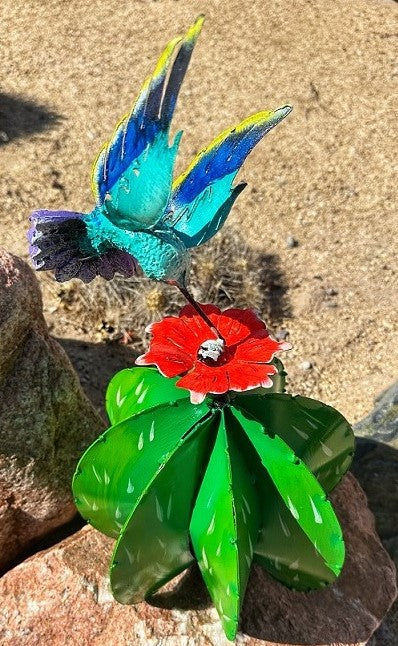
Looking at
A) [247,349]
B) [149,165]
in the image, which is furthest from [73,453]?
[149,165]

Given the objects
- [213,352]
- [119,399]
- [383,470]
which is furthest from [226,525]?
[383,470]

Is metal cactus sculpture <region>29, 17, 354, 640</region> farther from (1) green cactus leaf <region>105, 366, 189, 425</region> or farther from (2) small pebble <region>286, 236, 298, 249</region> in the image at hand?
(2) small pebble <region>286, 236, 298, 249</region>

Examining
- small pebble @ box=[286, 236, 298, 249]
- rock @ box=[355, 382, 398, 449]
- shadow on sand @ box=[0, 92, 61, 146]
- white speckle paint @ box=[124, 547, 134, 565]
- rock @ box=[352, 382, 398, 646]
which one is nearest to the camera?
white speckle paint @ box=[124, 547, 134, 565]

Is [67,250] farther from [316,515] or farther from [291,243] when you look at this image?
[291,243]

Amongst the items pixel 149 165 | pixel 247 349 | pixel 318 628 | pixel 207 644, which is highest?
pixel 149 165

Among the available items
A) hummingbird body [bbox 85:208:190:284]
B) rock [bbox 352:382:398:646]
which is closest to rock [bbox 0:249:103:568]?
hummingbird body [bbox 85:208:190:284]

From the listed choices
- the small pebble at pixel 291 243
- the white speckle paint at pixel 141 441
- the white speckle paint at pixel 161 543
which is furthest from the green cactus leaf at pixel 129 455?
the small pebble at pixel 291 243

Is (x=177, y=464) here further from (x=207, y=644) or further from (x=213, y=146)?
(x=213, y=146)
